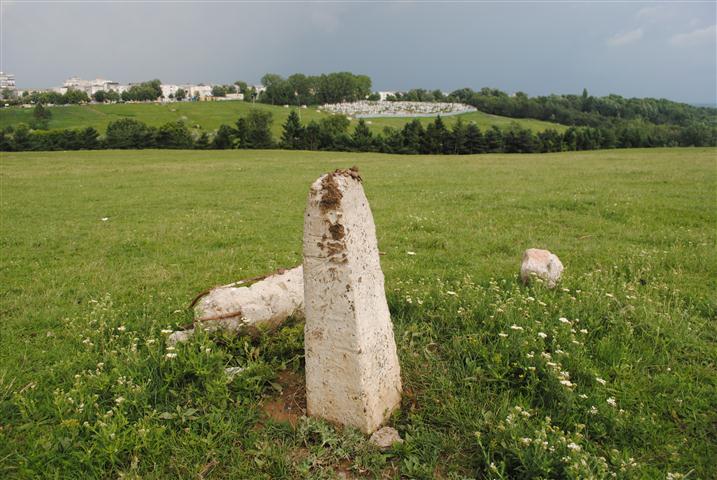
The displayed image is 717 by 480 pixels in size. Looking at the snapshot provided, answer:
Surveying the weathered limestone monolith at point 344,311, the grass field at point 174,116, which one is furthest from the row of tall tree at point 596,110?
the weathered limestone monolith at point 344,311

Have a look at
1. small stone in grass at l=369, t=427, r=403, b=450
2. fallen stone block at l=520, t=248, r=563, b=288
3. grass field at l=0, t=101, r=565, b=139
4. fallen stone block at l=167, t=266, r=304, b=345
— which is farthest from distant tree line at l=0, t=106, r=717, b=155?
small stone in grass at l=369, t=427, r=403, b=450

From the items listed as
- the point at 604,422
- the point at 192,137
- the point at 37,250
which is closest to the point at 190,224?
the point at 37,250

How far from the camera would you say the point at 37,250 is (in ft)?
36.4

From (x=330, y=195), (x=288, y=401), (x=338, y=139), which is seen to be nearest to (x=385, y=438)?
(x=288, y=401)

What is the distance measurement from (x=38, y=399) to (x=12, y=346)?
5.47 feet

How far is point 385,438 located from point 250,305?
2.39 m

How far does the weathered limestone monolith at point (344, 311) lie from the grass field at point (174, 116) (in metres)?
96.4

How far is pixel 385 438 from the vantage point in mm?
4258

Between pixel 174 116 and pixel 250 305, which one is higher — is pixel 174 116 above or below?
above

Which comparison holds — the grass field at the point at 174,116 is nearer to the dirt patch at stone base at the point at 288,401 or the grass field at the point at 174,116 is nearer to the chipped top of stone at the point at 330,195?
the dirt patch at stone base at the point at 288,401

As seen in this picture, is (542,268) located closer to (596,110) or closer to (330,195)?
(330,195)

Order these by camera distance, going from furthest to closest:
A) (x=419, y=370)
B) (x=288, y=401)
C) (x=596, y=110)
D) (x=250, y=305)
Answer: (x=596, y=110)
(x=250, y=305)
(x=419, y=370)
(x=288, y=401)

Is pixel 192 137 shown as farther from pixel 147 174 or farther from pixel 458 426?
pixel 458 426

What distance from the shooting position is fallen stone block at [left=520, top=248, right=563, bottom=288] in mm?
6953
